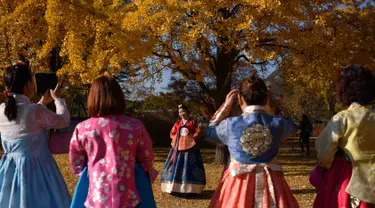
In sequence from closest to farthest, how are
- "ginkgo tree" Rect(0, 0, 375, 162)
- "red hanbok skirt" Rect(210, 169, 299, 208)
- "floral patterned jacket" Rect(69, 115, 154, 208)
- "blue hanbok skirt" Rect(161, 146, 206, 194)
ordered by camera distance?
"floral patterned jacket" Rect(69, 115, 154, 208) < "red hanbok skirt" Rect(210, 169, 299, 208) < "blue hanbok skirt" Rect(161, 146, 206, 194) < "ginkgo tree" Rect(0, 0, 375, 162)

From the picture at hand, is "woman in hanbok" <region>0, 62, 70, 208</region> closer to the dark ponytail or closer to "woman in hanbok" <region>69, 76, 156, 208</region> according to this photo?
"woman in hanbok" <region>69, 76, 156, 208</region>

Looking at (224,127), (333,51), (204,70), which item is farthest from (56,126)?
(204,70)

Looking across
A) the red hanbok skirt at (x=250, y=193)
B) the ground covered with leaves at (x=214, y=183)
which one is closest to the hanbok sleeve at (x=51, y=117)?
the red hanbok skirt at (x=250, y=193)

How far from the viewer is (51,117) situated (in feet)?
11.5

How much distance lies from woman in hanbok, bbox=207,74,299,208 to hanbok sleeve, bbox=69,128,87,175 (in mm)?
1024

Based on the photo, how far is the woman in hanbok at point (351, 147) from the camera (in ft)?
9.92

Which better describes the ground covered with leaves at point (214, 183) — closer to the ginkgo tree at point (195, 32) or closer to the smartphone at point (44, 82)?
the ginkgo tree at point (195, 32)

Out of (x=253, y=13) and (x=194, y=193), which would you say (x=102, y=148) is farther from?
(x=253, y=13)

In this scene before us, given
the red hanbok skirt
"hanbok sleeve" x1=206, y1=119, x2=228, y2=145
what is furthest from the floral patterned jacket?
the red hanbok skirt

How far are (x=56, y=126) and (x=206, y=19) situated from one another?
187 inches

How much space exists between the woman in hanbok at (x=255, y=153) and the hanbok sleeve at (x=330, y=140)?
253 mm

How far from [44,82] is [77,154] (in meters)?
0.83

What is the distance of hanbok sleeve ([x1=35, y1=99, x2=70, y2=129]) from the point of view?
3.50 m

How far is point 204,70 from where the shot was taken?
1049 centimetres
